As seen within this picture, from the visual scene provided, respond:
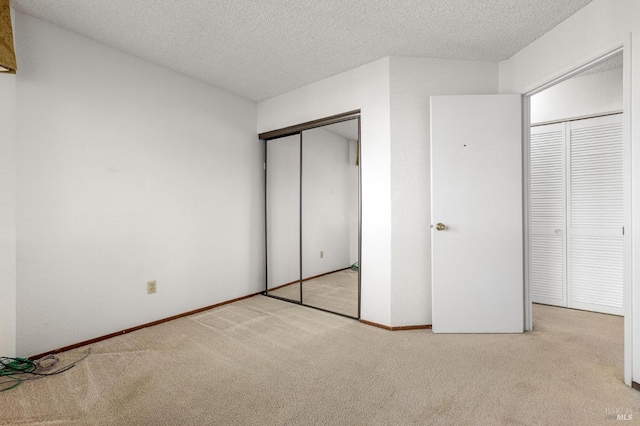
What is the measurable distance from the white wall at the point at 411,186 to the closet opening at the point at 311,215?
→ 701mm

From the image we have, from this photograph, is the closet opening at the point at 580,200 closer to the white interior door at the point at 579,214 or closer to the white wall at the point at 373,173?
the white interior door at the point at 579,214

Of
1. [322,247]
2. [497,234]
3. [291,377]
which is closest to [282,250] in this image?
[322,247]

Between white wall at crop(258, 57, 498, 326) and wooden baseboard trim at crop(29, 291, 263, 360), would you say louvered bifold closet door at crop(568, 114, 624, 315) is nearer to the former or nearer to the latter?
white wall at crop(258, 57, 498, 326)

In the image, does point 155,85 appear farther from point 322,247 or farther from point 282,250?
point 322,247

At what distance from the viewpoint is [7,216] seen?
1965 mm

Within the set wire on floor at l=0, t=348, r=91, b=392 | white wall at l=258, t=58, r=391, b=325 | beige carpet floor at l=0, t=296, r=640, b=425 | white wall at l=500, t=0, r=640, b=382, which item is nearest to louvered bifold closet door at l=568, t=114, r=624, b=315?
beige carpet floor at l=0, t=296, r=640, b=425

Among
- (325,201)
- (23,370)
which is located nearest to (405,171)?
(325,201)

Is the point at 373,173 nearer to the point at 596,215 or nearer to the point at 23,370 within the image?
the point at 596,215

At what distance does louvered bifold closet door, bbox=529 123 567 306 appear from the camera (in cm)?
313

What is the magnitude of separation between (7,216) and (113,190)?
654mm

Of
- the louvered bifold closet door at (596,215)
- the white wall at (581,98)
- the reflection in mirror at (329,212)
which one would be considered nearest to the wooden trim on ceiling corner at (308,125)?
the reflection in mirror at (329,212)

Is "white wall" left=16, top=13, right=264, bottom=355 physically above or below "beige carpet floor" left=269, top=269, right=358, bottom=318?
above

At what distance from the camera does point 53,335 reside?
216 cm

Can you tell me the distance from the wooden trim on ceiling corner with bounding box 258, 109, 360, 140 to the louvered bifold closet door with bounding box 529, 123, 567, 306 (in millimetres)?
2126
